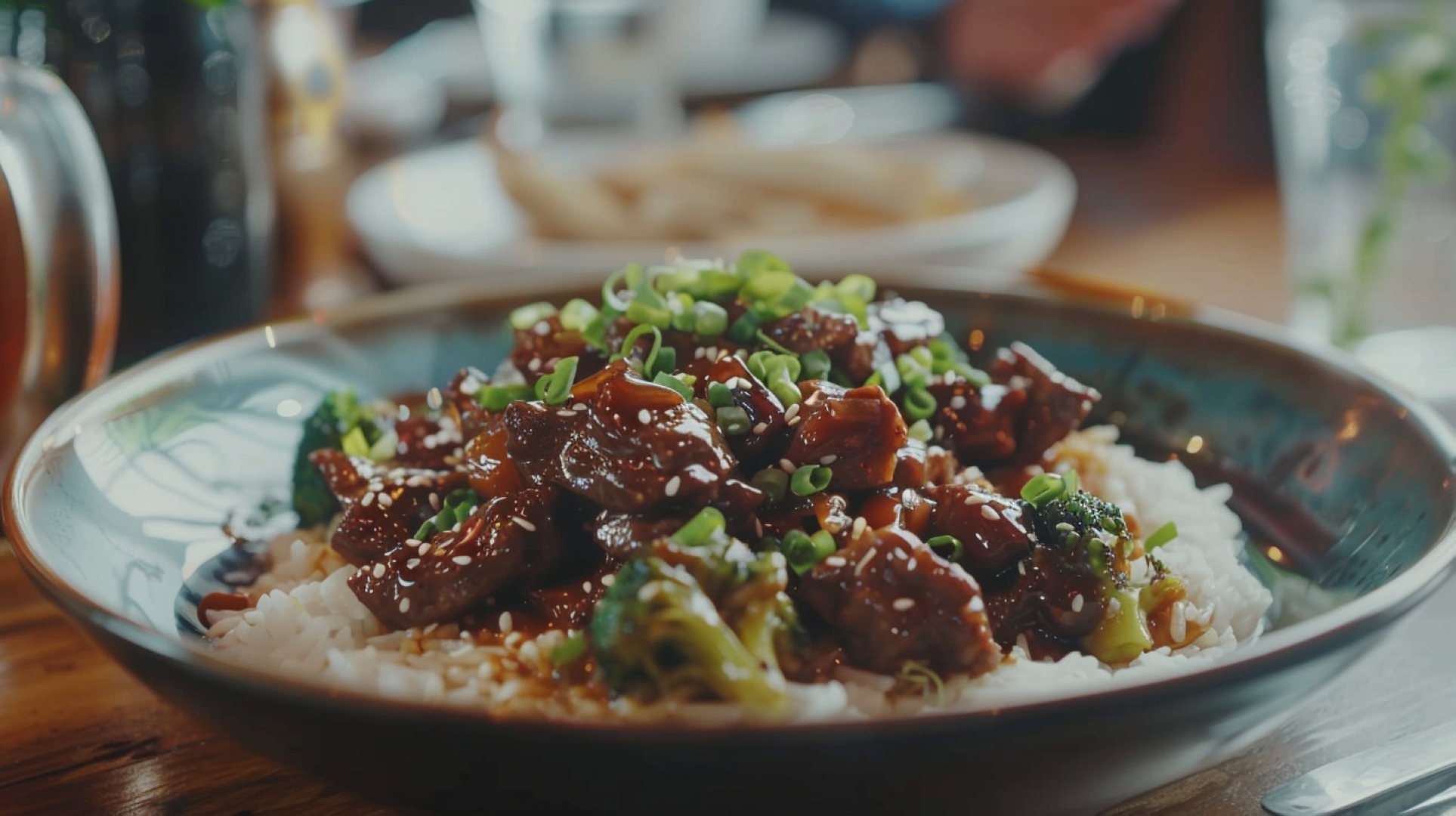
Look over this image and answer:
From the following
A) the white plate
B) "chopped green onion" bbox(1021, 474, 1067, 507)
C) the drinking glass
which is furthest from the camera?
the white plate

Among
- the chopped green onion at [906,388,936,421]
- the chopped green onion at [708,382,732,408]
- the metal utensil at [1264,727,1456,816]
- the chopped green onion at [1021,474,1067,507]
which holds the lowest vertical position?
the metal utensil at [1264,727,1456,816]

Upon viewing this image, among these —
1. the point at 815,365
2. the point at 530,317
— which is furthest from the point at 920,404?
the point at 530,317

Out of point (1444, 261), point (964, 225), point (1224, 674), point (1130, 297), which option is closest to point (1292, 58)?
point (1444, 261)

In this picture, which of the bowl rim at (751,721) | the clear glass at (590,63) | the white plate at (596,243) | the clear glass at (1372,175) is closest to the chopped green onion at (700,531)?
the bowl rim at (751,721)

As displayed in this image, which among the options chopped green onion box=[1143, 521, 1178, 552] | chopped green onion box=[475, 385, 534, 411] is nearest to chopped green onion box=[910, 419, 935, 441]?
chopped green onion box=[1143, 521, 1178, 552]

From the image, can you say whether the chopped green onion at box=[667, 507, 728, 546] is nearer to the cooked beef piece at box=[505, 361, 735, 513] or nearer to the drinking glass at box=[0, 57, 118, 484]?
the cooked beef piece at box=[505, 361, 735, 513]

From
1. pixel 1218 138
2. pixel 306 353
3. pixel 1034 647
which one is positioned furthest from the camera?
pixel 1218 138

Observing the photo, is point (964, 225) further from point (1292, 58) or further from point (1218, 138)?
point (1218, 138)
